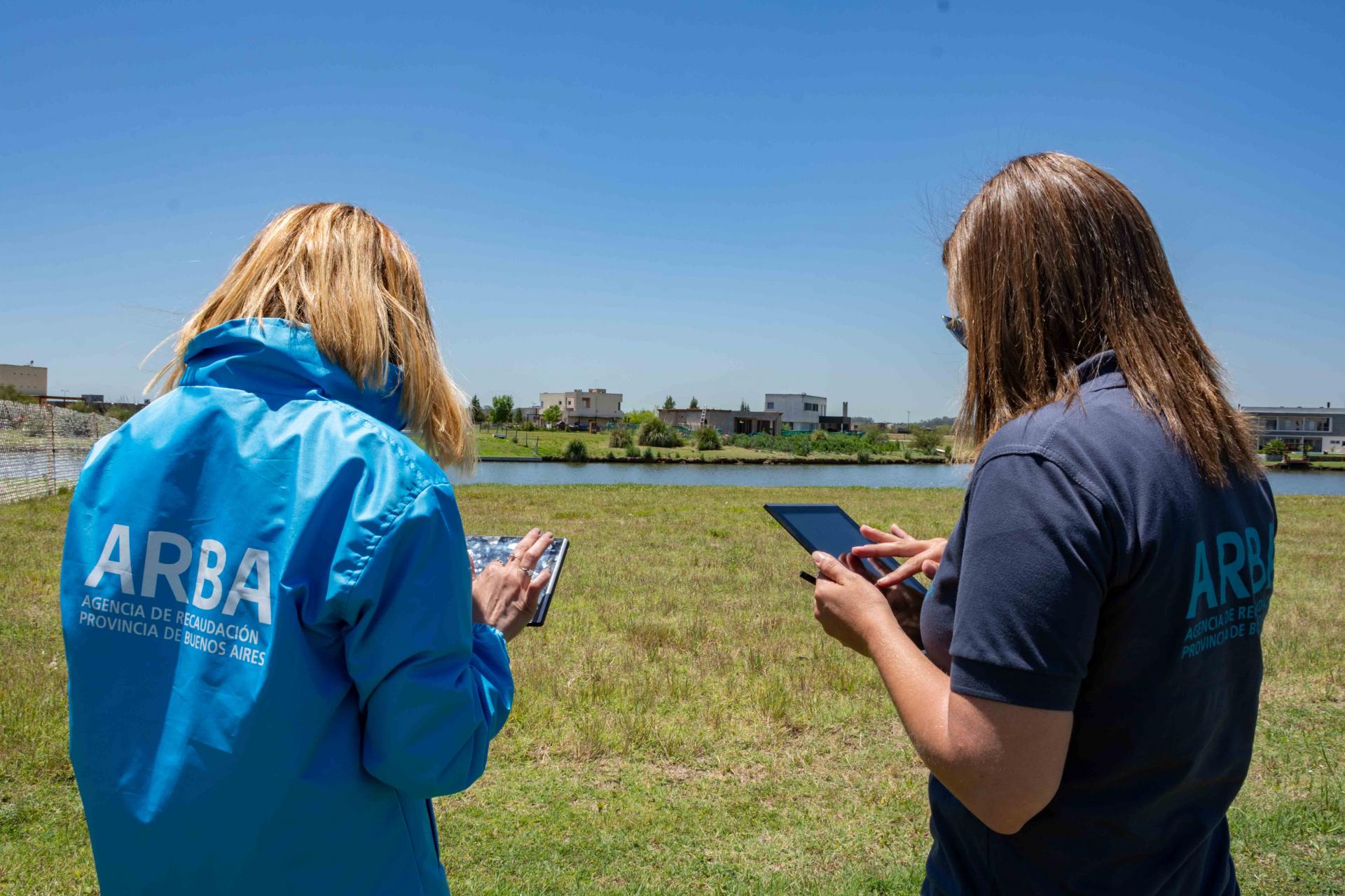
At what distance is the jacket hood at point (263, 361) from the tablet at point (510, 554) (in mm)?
716

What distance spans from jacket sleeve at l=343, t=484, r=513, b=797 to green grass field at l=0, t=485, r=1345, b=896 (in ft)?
7.53

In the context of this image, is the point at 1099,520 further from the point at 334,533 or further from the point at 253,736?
the point at 253,736

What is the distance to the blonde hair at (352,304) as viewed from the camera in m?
1.47

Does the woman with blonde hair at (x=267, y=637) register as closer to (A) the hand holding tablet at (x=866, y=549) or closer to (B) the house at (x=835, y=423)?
(A) the hand holding tablet at (x=866, y=549)

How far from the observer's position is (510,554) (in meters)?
2.07

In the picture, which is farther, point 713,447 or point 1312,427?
point 1312,427

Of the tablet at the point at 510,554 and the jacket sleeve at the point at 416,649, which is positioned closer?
the jacket sleeve at the point at 416,649

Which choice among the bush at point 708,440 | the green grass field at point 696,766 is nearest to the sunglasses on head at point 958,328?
the green grass field at point 696,766

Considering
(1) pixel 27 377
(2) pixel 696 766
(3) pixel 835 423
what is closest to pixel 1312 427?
(3) pixel 835 423

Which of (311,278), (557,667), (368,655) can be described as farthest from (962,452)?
(557,667)

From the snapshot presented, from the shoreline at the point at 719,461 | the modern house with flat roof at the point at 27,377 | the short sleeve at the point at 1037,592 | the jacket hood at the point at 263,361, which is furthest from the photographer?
the modern house with flat roof at the point at 27,377

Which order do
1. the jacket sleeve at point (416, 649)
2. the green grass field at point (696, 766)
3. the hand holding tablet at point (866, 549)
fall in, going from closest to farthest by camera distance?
the jacket sleeve at point (416, 649)
the hand holding tablet at point (866, 549)
the green grass field at point (696, 766)

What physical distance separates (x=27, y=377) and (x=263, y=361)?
106606 mm

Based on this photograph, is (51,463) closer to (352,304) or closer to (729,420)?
(352,304)
